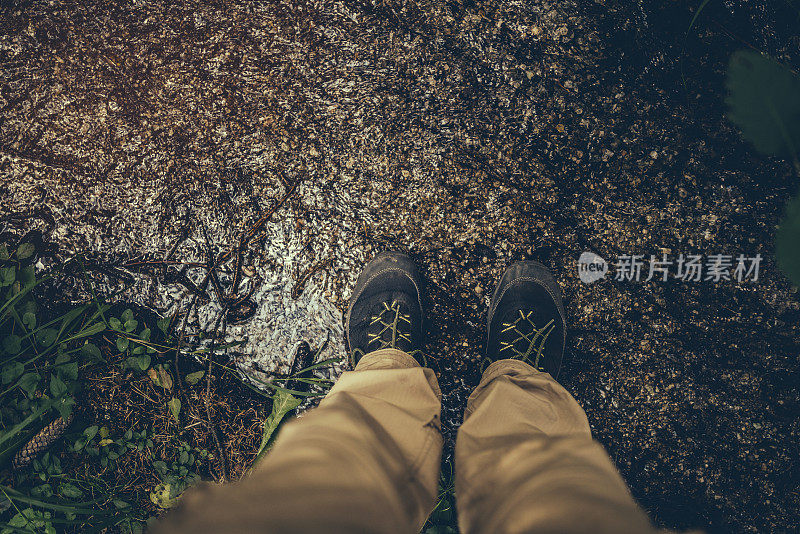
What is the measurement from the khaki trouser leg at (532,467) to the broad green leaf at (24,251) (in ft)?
A: 6.05

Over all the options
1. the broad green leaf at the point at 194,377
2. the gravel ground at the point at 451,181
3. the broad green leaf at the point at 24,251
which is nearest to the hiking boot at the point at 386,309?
the gravel ground at the point at 451,181

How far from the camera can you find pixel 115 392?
1.53m

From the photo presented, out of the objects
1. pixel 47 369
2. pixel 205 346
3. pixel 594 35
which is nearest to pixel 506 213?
pixel 594 35

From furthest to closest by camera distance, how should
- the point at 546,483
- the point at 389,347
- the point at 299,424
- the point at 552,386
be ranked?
the point at 389,347
the point at 552,386
the point at 299,424
the point at 546,483

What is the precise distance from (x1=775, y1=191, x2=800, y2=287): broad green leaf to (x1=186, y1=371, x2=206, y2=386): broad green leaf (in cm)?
198

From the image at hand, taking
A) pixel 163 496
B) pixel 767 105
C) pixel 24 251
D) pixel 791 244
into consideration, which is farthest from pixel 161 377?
pixel 767 105

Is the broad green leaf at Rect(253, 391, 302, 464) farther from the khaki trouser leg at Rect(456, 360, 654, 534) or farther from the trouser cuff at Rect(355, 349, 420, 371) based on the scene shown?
the khaki trouser leg at Rect(456, 360, 654, 534)

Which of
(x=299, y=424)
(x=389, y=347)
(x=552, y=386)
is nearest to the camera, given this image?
(x=299, y=424)

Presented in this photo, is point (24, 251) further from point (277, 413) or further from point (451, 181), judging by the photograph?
point (451, 181)

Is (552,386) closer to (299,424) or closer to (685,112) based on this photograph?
(299,424)

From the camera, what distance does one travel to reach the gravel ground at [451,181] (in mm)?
1458

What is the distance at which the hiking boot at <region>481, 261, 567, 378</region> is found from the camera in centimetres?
145

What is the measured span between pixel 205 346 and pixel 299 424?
77 centimetres

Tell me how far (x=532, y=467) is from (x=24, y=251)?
205 cm
